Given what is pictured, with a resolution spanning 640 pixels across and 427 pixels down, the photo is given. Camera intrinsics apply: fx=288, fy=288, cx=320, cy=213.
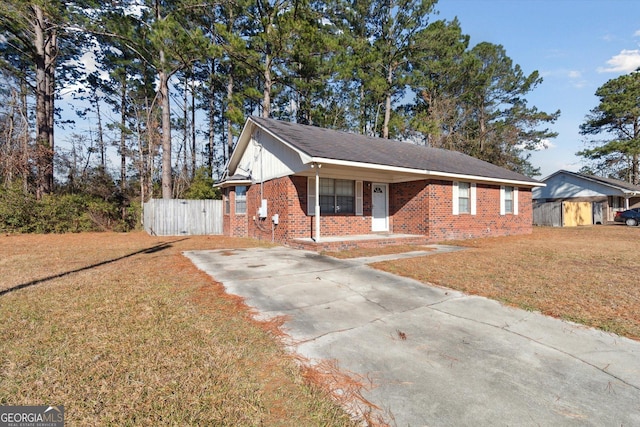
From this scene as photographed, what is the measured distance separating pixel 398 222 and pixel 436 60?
17532 millimetres

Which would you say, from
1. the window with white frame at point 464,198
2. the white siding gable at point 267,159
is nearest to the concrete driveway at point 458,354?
the white siding gable at point 267,159

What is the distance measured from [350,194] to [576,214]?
2054 cm

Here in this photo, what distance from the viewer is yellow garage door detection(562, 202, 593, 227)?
20.8 meters

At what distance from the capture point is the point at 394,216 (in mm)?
12734

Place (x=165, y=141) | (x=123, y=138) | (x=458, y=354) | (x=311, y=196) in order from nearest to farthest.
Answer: (x=458, y=354)
(x=311, y=196)
(x=165, y=141)
(x=123, y=138)

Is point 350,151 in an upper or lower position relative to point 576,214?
upper

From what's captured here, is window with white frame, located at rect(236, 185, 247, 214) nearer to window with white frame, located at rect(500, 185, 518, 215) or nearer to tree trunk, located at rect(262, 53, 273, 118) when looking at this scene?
tree trunk, located at rect(262, 53, 273, 118)

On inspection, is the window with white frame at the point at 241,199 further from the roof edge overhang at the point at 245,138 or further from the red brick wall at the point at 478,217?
the red brick wall at the point at 478,217

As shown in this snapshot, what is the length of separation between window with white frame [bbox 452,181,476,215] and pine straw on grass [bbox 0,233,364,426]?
10.6 meters

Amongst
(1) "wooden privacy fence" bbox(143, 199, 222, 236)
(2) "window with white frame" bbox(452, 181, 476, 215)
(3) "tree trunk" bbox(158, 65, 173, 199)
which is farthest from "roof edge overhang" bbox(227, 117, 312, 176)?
(2) "window with white frame" bbox(452, 181, 476, 215)

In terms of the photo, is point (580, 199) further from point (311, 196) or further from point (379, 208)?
point (311, 196)

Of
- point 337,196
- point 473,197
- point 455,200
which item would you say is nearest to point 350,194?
point 337,196

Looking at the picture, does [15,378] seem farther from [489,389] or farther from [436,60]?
[436,60]

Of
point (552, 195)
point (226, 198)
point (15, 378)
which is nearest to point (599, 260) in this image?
point (15, 378)
